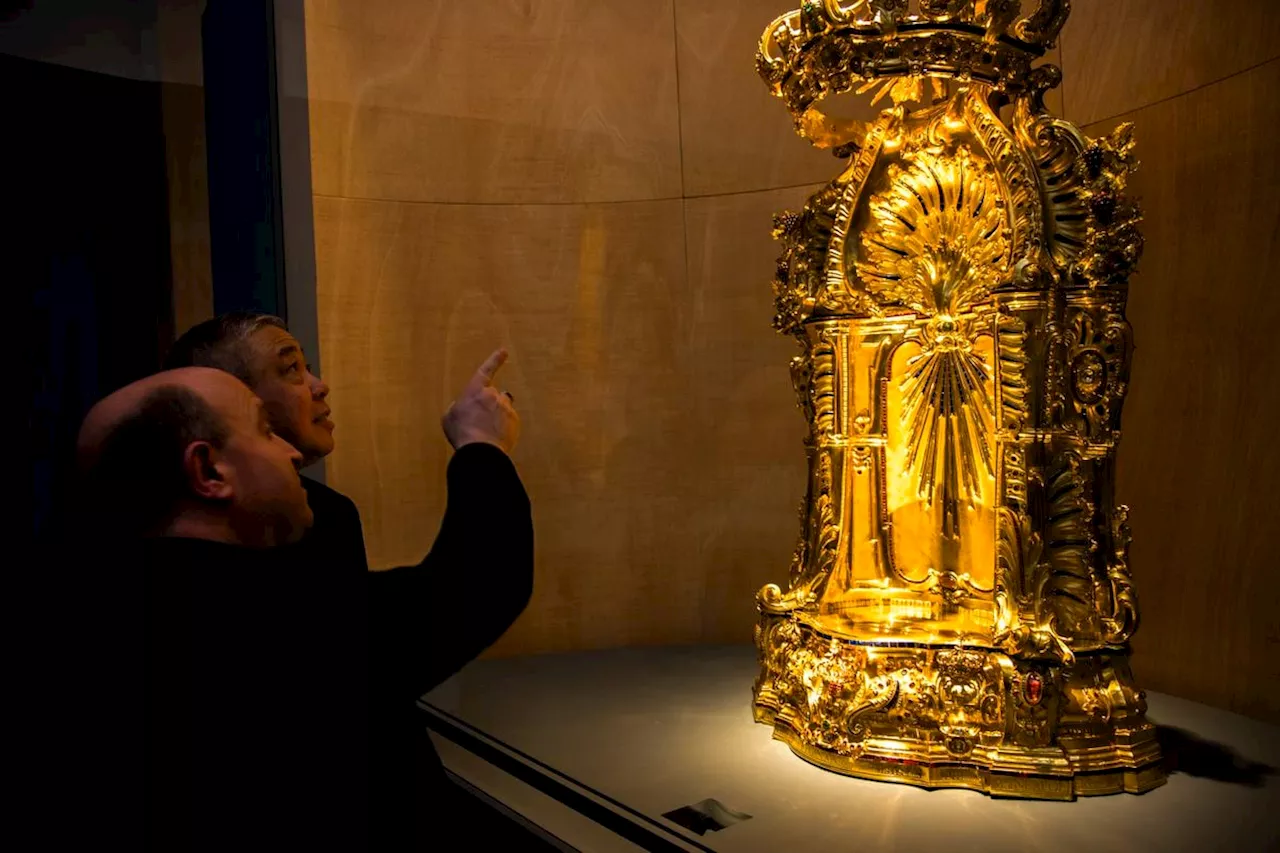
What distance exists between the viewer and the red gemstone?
2133 mm

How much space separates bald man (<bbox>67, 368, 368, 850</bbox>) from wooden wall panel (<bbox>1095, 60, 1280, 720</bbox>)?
2357mm

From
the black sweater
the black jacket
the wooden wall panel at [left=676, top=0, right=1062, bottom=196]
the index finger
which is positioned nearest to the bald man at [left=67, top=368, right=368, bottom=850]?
the black sweater

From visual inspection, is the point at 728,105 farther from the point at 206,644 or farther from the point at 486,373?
the point at 206,644

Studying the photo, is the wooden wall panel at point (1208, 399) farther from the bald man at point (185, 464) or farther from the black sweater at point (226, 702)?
the bald man at point (185, 464)

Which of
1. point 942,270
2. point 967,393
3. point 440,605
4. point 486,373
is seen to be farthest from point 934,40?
point 440,605

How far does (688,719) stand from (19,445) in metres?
1.87

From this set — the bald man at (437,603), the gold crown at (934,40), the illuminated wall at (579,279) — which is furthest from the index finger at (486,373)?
the illuminated wall at (579,279)

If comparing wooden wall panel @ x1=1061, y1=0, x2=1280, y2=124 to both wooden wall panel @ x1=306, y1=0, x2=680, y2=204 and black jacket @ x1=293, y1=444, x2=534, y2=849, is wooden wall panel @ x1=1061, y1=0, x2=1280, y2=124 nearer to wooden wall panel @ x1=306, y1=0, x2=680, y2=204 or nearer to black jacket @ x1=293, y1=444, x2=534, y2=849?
wooden wall panel @ x1=306, y1=0, x2=680, y2=204

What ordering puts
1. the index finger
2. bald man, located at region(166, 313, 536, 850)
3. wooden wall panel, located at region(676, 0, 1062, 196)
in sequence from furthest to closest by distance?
wooden wall panel, located at region(676, 0, 1062, 196) < the index finger < bald man, located at region(166, 313, 536, 850)

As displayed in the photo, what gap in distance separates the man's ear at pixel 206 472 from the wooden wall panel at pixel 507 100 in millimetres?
2630

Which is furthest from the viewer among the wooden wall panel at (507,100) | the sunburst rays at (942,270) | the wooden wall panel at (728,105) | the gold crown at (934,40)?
the wooden wall panel at (728,105)

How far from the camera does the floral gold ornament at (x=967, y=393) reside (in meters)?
2.19

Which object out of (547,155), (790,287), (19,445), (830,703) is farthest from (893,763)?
(547,155)

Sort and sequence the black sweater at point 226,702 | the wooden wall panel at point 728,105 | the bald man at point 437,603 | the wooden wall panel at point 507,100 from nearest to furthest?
the black sweater at point 226,702 < the bald man at point 437,603 < the wooden wall panel at point 507,100 < the wooden wall panel at point 728,105
